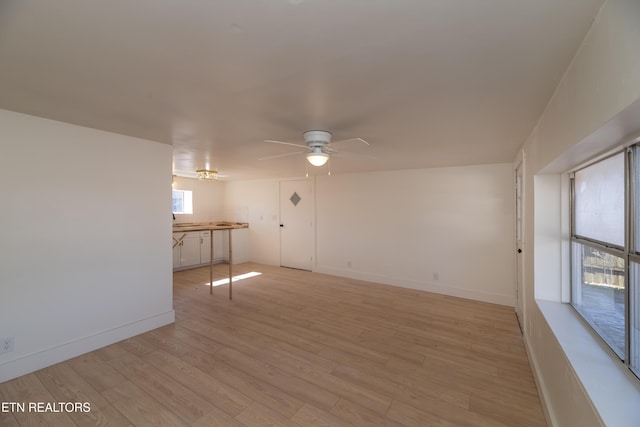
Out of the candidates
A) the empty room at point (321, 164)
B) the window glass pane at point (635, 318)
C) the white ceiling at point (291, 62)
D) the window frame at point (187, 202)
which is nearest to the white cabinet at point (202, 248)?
the window frame at point (187, 202)

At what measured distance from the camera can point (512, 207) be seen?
3.88m

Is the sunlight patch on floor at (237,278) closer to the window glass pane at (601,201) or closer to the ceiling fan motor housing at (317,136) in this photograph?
the ceiling fan motor housing at (317,136)

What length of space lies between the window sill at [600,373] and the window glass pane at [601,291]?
65 mm

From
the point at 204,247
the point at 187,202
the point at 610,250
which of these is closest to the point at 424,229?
the point at 610,250

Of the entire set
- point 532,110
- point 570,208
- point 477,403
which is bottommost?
point 477,403

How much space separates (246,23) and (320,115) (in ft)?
3.41

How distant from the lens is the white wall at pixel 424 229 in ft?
13.1

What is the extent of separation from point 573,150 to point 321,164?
1.77 meters

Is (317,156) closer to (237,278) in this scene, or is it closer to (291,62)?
(291,62)

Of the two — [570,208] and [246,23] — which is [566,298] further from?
[246,23]

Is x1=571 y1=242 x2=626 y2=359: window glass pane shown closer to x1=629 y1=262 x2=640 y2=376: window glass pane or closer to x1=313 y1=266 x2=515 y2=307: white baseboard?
x1=629 y1=262 x2=640 y2=376: window glass pane

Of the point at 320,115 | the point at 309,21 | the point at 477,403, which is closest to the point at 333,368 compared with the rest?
the point at 477,403

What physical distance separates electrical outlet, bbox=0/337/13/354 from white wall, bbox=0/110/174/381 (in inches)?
1.4

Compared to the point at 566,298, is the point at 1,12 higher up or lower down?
higher up
